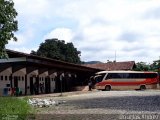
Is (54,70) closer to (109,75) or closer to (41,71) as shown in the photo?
(41,71)

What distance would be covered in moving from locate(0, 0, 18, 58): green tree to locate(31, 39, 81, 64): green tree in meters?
68.8


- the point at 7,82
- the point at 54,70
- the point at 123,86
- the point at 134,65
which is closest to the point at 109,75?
the point at 123,86

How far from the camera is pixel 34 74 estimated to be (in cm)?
5459

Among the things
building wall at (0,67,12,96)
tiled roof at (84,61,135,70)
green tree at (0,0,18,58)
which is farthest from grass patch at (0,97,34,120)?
tiled roof at (84,61,135,70)

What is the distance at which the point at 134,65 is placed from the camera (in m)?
96.8

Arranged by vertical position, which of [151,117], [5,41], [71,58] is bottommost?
[151,117]

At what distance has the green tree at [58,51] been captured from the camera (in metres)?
88.7

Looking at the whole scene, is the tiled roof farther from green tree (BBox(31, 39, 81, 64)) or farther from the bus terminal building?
the bus terminal building

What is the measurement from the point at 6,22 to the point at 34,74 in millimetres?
36328

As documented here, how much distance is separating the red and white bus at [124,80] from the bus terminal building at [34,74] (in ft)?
11.8

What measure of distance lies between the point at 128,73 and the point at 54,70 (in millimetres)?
10612

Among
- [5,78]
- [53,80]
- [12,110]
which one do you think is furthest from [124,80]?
[12,110]

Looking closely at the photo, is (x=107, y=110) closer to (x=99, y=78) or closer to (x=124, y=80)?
(x=99, y=78)

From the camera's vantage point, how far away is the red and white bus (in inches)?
2222
